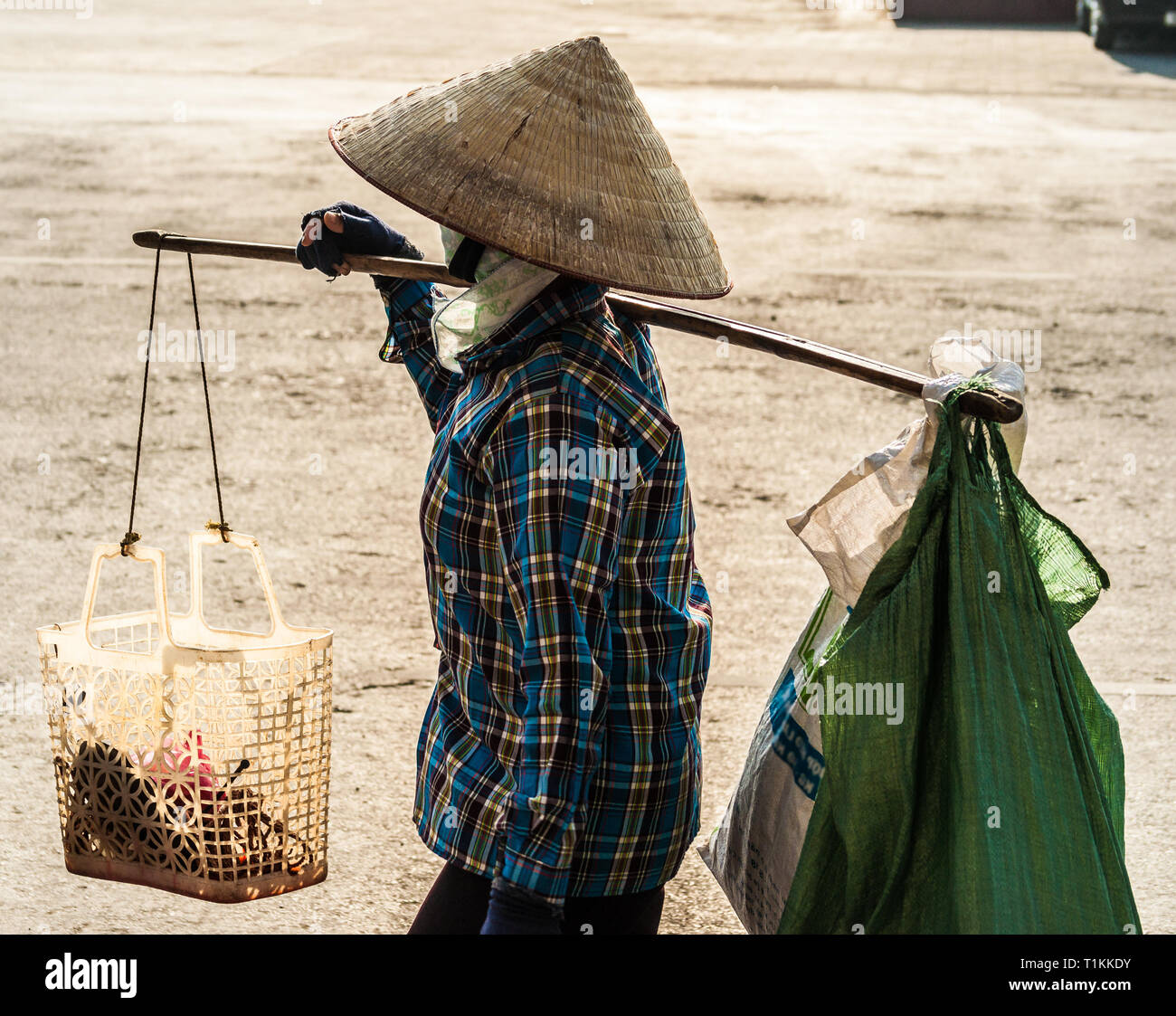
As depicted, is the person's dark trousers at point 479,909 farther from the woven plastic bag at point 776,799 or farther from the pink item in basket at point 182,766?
the pink item in basket at point 182,766

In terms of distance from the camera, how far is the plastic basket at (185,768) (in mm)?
2545

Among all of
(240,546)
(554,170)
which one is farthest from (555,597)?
(240,546)

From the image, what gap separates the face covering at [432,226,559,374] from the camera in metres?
2.16

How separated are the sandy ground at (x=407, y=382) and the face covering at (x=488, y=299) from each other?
5.68ft

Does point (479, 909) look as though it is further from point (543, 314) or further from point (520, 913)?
point (543, 314)

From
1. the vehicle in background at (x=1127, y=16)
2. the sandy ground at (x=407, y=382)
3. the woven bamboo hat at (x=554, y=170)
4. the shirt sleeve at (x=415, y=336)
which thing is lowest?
the sandy ground at (x=407, y=382)

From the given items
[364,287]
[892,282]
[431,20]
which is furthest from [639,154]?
[431,20]

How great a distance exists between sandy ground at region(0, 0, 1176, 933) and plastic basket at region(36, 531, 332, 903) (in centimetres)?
85

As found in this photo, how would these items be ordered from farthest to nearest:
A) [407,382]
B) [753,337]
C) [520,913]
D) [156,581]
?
[407,382]
[156,581]
[753,337]
[520,913]

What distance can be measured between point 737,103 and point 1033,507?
609 inches

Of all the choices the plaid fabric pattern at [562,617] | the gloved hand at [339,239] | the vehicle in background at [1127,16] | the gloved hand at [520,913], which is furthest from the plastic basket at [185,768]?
the vehicle in background at [1127,16]

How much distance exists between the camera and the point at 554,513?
197 centimetres

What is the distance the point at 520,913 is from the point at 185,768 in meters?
0.87

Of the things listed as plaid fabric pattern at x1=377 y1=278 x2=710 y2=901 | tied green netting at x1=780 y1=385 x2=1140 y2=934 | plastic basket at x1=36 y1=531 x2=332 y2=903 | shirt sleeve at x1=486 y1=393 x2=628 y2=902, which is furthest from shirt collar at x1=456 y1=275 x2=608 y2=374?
plastic basket at x1=36 y1=531 x2=332 y2=903
